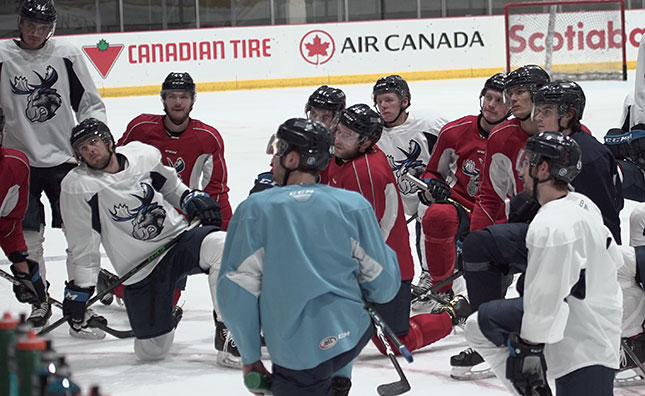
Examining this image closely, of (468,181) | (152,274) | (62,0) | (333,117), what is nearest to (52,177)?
(152,274)

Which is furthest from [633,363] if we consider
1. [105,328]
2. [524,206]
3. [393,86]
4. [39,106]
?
[39,106]

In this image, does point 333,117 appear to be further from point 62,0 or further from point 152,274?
point 62,0

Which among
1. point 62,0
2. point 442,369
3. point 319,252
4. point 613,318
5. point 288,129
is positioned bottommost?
point 442,369

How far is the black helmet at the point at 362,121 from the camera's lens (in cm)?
351

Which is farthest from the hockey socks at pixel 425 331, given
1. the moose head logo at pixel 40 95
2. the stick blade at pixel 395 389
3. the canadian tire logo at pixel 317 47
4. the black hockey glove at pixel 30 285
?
the canadian tire logo at pixel 317 47

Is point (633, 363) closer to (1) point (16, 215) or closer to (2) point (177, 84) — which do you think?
(2) point (177, 84)

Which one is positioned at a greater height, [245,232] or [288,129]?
[288,129]

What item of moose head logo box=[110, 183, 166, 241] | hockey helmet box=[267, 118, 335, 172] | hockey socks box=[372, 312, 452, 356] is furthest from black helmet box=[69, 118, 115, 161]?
hockey helmet box=[267, 118, 335, 172]

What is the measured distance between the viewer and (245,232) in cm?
224

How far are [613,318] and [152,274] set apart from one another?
1.81m

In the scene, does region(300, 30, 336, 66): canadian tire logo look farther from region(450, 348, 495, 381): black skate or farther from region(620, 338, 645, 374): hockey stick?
region(620, 338, 645, 374): hockey stick

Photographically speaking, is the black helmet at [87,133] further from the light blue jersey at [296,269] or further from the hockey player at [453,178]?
the light blue jersey at [296,269]

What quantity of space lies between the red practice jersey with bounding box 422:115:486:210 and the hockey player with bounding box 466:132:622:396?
1500 millimetres

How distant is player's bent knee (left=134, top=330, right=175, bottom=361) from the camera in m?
3.71
